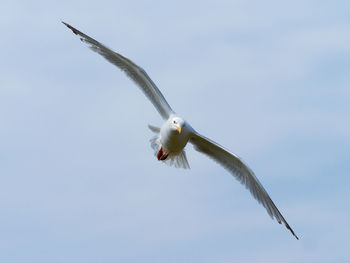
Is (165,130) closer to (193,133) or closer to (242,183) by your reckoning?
(193,133)

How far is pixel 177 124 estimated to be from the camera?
16.4 metres

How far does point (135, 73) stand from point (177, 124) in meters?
1.66

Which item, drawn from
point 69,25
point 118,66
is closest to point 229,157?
point 118,66

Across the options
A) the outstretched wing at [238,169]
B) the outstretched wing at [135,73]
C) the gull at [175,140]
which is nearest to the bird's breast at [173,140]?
the gull at [175,140]

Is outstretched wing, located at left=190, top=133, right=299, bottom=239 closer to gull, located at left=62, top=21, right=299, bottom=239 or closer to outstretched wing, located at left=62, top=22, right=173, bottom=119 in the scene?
gull, located at left=62, top=21, right=299, bottom=239

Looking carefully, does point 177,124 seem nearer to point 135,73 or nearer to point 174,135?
point 174,135

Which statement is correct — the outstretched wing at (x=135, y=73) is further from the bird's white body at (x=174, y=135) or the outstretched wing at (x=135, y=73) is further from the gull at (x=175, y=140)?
the bird's white body at (x=174, y=135)

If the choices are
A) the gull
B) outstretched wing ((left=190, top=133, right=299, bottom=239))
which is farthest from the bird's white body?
outstretched wing ((left=190, top=133, right=299, bottom=239))

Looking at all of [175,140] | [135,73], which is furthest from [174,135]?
[135,73]

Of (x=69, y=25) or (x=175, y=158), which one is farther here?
(x=175, y=158)

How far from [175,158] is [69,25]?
4.05 meters

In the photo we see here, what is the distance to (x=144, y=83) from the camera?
673 inches

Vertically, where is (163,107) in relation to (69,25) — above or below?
below

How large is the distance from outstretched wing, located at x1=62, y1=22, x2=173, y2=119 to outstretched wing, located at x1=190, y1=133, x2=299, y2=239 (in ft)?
3.34
